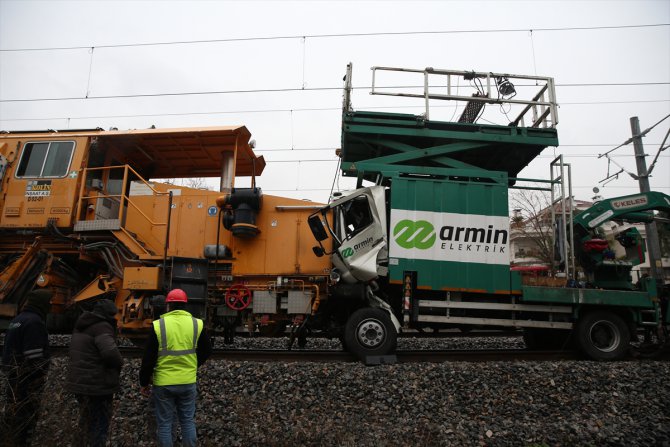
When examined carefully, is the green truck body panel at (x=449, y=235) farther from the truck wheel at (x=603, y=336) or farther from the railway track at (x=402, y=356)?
the truck wheel at (x=603, y=336)

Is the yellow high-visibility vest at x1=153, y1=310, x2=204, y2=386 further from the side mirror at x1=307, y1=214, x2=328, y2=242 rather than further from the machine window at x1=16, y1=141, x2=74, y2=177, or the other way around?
the machine window at x1=16, y1=141, x2=74, y2=177

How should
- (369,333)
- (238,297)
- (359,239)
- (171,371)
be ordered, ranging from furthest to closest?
(238,297) < (359,239) < (369,333) < (171,371)

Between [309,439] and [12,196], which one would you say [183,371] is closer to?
[309,439]

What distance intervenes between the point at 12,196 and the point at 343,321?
6780 mm

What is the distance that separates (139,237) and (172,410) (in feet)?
15.7

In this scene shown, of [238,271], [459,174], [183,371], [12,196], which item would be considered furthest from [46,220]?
[459,174]

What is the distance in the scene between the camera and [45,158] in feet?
26.6

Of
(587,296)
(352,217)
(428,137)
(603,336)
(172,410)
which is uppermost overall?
(428,137)

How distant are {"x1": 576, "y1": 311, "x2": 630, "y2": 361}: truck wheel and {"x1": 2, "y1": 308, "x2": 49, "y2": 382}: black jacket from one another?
27.0ft

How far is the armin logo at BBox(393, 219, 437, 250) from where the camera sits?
7.44 meters

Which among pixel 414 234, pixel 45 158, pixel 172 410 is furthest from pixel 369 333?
pixel 45 158

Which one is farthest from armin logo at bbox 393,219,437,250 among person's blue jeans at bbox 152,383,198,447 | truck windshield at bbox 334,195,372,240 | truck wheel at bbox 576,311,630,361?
person's blue jeans at bbox 152,383,198,447

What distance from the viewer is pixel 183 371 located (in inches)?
158

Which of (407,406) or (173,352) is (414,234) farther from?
(173,352)
